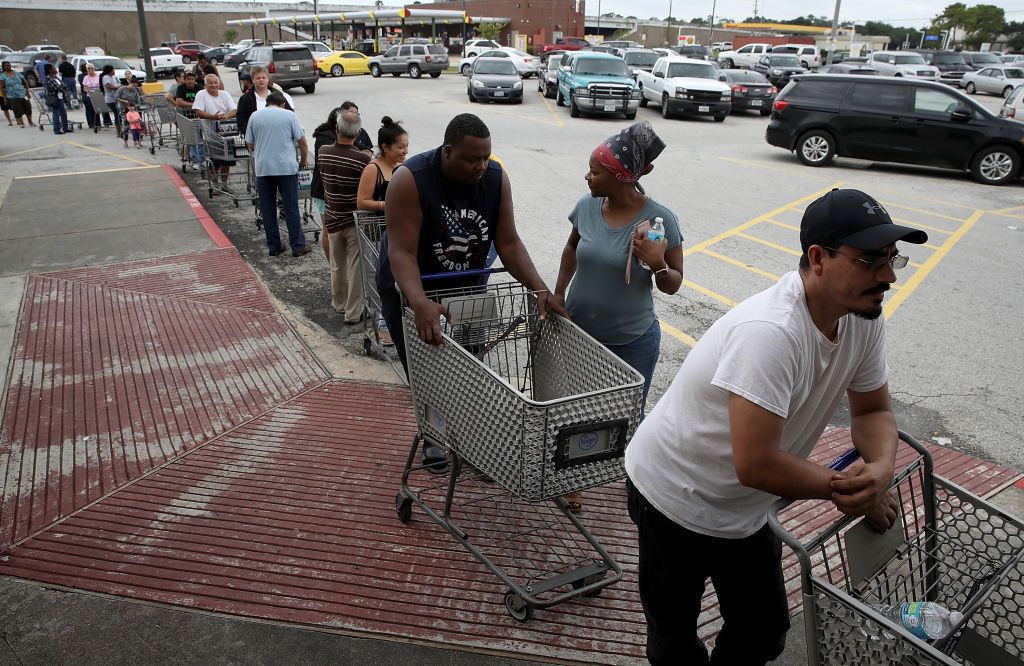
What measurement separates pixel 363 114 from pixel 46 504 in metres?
19.2

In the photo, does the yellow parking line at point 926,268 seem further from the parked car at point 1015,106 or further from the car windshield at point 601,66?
the car windshield at point 601,66

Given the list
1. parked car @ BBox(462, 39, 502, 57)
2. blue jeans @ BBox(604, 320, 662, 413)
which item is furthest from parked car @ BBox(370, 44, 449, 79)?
blue jeans @ BBox(604, 320, 662, 413)

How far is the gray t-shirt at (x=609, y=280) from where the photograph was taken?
11.5 feet

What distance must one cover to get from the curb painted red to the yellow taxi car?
27.4 metres

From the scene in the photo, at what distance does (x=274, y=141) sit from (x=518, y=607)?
20.1ft

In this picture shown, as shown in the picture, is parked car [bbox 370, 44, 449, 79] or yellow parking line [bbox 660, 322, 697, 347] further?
parked car [bbox 370, 44, 449, 79]

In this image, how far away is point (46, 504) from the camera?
157 inches

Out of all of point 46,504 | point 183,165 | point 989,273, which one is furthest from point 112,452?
point 183,165

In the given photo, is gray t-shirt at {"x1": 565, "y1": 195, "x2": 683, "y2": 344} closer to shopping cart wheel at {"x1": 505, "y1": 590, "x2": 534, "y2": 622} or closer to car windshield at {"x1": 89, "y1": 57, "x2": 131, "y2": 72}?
shopping cart wheel at {"x1": 505, "y1": 590, "x2": 534, "y2": 622}

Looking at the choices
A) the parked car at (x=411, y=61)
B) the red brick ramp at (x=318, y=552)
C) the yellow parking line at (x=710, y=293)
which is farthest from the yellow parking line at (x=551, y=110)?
the red brick ramp at (x=318, y=552)

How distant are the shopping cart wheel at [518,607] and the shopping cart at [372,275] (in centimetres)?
229

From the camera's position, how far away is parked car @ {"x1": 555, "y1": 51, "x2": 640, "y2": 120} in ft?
67.5

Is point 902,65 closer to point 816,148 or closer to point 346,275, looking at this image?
point 816,148

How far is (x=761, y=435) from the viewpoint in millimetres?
1878
